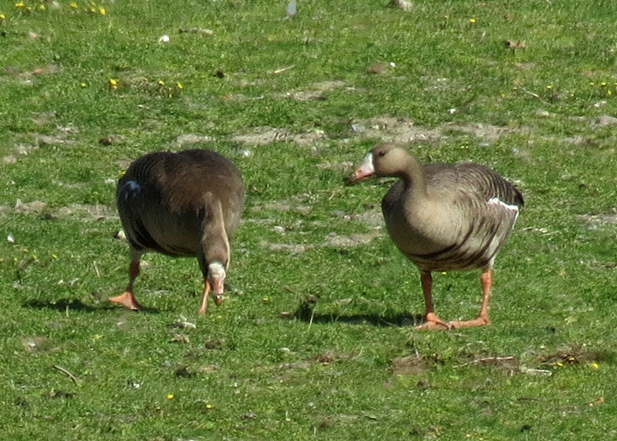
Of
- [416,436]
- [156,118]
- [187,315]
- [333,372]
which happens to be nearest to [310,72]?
[156,118]

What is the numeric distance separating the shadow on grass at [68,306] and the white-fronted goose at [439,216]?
75.6 inches

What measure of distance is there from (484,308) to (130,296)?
2.58 m

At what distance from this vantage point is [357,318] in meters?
11.4

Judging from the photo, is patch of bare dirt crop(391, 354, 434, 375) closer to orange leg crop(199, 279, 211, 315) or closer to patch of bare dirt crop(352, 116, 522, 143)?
orange leg crop(199, 279, 211, 315)

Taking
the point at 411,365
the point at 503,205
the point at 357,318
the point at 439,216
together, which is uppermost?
the point at 439,216

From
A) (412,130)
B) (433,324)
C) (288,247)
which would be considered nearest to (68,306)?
(288,247)

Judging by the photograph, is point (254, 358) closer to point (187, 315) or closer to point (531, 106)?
point (187, 315)

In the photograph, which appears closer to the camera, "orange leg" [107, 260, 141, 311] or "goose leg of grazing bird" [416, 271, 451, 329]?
"goose leg of grazing bird" [416, 271, 451, 329]

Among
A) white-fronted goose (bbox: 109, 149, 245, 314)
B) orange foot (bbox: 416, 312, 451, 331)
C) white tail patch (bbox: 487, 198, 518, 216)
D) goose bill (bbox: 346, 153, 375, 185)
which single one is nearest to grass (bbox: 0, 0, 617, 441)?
orange foot (bbox: 416, 312, 451, 331)

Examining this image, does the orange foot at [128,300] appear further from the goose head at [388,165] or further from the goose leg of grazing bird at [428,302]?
the goose leg of grazing bird at [428,302]

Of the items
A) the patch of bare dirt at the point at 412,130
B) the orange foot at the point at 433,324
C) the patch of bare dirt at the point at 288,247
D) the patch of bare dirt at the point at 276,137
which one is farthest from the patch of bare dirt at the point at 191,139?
the orange foot at the point at 433,324

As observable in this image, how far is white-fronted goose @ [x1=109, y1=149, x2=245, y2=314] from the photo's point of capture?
10672mm

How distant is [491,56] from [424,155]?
3.74 meters

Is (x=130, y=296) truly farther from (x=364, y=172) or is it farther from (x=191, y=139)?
(x=191, y=139)
